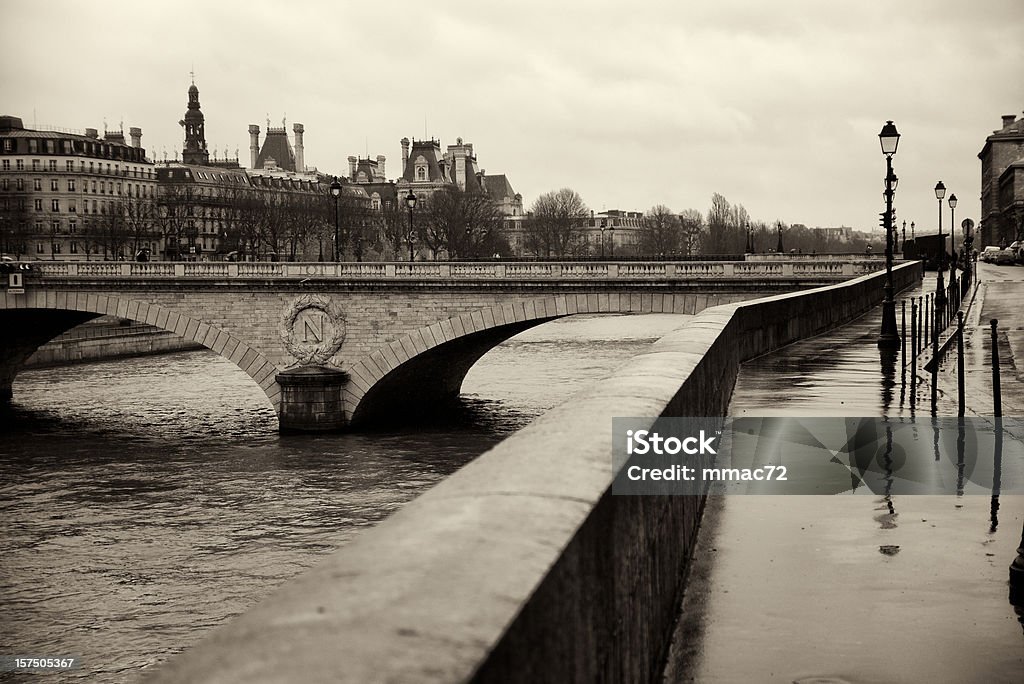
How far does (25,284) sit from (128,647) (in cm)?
2731

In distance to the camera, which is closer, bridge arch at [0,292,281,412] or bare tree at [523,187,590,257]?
bridge arch at [0,292,281,412]

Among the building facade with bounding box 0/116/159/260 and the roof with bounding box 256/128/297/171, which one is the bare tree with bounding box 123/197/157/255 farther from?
the roof with bounding box 256/128/297/171

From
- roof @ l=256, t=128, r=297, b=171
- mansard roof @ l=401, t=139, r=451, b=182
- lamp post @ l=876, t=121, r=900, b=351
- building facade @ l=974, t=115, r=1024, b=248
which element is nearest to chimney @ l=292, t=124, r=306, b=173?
roof @ l=256, t=128, r=297, b=171

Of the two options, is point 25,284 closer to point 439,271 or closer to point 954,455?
point 439,271

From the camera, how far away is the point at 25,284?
4022 centimetres

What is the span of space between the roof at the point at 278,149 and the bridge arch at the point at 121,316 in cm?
11903

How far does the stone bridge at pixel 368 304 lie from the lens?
35.2 metres

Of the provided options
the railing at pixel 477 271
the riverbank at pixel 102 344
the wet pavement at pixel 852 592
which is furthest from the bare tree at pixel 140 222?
the wet pavement at pixel 852 592

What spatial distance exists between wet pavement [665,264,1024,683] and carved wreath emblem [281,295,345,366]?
31.1 meters

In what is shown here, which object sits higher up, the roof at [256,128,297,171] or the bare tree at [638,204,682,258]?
the roof at [256,128,297,171]

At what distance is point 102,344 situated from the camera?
57.9 m

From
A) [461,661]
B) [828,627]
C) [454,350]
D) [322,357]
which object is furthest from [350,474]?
[461,661]

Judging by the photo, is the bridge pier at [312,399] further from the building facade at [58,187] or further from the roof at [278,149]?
the roof at [278,149]

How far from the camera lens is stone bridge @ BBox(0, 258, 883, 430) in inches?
1388
